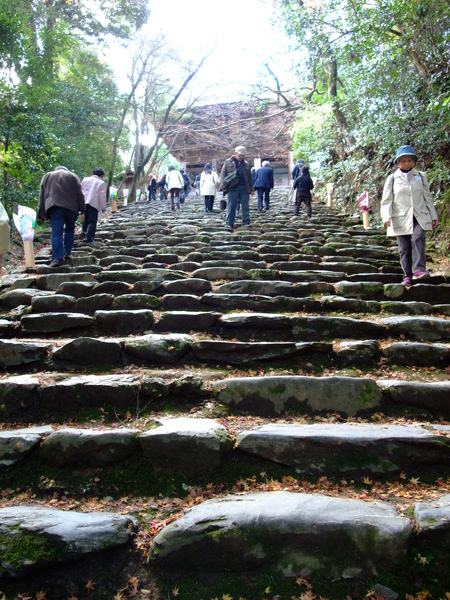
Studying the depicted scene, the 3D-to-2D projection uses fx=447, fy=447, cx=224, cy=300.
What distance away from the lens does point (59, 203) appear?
21.6 feet

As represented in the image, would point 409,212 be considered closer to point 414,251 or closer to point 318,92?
point 414,251

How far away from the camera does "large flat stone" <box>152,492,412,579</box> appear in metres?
1.87

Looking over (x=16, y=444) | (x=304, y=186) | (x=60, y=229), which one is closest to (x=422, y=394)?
(x=16, y=444)

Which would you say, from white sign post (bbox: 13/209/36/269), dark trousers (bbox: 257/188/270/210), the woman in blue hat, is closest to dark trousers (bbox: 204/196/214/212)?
dark trousers (bbox: 257/188/270/210)

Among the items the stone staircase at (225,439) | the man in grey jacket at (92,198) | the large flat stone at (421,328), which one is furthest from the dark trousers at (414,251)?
the man in grey jacket at (92,198)

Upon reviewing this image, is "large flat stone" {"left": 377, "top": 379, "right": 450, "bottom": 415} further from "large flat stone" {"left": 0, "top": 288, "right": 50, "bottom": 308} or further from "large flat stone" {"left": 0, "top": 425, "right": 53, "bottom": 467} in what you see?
"large flat stone" {"left": 0, "top": 288, "right": 50, "bottom": 308}

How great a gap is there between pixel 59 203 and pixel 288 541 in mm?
→ 5929

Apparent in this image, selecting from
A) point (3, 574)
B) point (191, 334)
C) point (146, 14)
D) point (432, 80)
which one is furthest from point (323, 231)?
point (146, 14)

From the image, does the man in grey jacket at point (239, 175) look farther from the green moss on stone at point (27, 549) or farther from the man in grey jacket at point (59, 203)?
the green moss on stone at point (27, 549)

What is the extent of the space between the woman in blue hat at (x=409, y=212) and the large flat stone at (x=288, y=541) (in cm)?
381

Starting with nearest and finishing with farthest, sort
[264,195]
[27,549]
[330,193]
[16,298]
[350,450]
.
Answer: [27,549] < [350,450] < [16,298] < [264,195] < [330,193]

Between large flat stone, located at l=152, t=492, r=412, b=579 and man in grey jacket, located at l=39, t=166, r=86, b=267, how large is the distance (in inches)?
207

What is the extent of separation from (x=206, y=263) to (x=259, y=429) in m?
4.03

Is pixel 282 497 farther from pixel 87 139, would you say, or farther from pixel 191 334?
pixel 87 139
